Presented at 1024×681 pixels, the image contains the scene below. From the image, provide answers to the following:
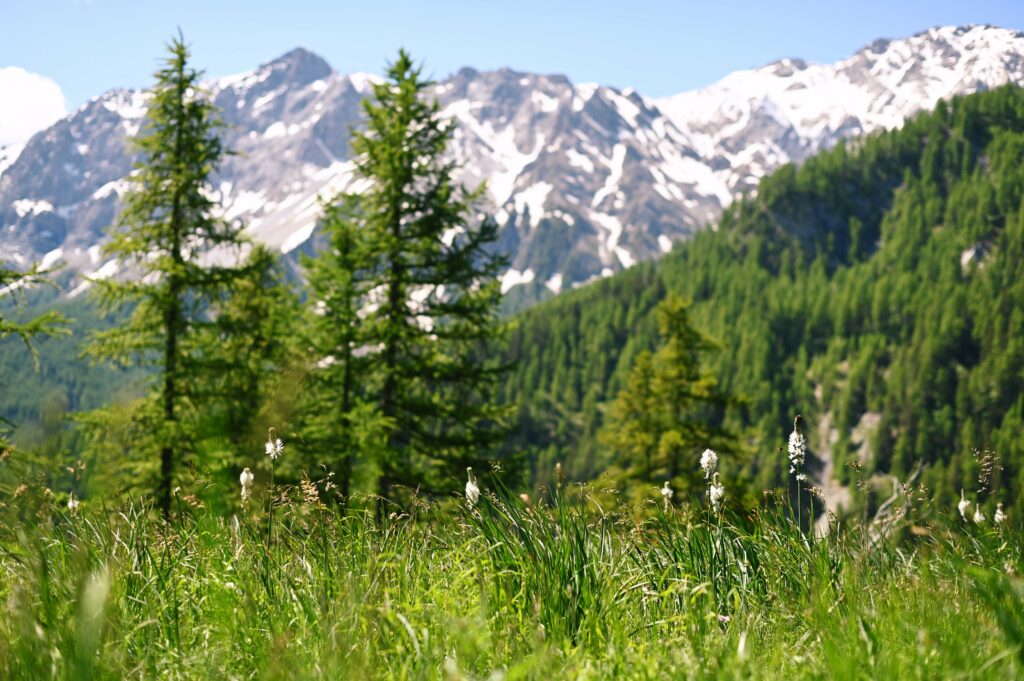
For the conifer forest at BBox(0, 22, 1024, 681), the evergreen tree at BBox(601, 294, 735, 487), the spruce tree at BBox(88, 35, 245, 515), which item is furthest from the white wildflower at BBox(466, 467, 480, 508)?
the evergreen tree at BBox(601, 294, 735, 487)

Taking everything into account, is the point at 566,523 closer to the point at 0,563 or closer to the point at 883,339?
the point at 0,563

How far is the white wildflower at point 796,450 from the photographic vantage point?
12.2ft

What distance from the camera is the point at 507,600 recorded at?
10.1ft

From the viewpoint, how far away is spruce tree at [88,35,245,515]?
15.0 m

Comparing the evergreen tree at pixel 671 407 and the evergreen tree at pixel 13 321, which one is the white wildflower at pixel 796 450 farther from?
the evergreen tree at pixel 671 407

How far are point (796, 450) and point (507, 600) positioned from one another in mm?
1646

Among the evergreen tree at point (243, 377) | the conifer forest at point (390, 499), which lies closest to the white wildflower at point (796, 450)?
the conifer forest at point (390, 499)

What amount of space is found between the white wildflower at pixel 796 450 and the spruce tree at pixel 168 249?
43.7 ft

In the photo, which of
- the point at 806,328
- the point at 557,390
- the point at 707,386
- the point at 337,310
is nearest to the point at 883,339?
the point at 806,328

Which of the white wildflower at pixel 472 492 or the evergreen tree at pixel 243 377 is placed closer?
the white wildflower at pixel 472 492

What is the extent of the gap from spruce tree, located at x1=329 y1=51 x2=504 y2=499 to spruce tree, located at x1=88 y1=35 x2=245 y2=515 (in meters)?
2.99

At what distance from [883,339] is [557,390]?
236 feet

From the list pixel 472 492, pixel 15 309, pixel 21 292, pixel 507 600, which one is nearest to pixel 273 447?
pixel 472 492

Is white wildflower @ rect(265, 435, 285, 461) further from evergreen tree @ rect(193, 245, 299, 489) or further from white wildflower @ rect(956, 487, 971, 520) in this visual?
evergreen tree @ rect(193, 245, 299, 489)
